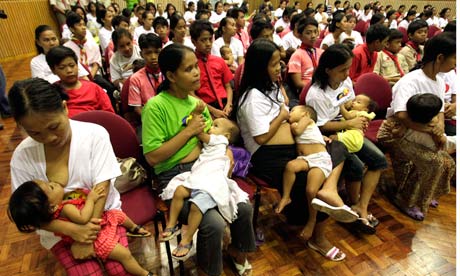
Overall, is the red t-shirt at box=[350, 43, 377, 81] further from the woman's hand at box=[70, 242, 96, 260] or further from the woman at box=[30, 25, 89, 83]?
the woman's hand at box=[70, 242, 96, 260]

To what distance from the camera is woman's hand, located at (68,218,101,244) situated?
1.12 m

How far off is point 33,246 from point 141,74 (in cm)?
136

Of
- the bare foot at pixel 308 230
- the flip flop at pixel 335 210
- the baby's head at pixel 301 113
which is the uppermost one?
the baby's head at pixel 301 113

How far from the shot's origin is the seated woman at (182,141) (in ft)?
4.46

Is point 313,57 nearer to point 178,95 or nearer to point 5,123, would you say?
point 178,95

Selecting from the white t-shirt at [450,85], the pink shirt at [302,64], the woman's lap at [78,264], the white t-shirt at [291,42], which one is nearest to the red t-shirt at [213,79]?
the pink shirt at [302,64]

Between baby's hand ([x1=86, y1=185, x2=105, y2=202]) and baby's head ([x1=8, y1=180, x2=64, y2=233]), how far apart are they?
0.14m

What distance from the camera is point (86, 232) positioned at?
44.8 inches

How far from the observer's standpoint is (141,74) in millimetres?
2289

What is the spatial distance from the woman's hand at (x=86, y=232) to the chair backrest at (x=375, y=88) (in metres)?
2.01

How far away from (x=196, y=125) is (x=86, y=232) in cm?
67

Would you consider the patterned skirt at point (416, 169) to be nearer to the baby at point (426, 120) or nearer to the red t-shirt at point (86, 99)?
the baby at point (426, 120)

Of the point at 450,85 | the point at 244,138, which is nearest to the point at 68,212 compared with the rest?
the point at 244,138

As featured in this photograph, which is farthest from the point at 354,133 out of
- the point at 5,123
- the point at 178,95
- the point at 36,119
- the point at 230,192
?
the point at 5,123
